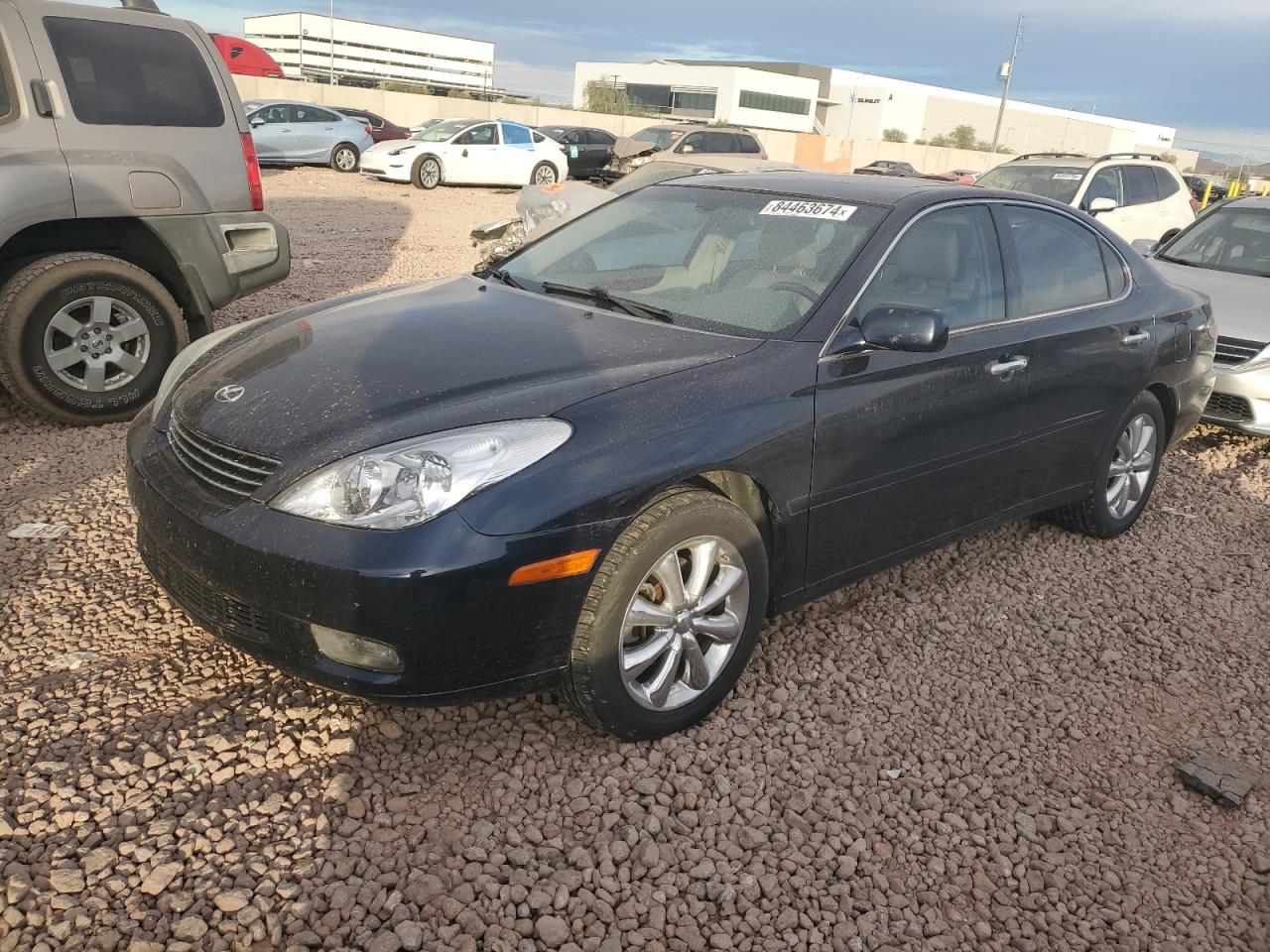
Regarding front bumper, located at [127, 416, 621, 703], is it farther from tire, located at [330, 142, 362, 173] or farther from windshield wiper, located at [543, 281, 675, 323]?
tire, located at [330, 142, 362, 173]

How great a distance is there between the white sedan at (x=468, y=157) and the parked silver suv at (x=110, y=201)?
14.8 m

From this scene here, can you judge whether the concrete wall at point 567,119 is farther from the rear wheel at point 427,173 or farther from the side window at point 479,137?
the rear wheel at point 427,173

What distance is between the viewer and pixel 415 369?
296 cm

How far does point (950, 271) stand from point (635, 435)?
5.52 feet

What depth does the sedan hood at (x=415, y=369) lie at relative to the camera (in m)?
2.69

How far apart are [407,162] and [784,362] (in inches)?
731

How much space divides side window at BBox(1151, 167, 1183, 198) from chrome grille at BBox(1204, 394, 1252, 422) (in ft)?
21.0

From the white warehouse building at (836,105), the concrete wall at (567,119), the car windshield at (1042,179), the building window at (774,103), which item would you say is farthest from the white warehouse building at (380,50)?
the car windshield at (1042,179)

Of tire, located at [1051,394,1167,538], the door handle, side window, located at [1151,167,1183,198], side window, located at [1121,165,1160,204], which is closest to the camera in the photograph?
the door handle

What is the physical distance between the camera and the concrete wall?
3331cm

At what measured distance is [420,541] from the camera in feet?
7.98

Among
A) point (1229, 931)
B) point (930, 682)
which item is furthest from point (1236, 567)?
point (1229, 931)

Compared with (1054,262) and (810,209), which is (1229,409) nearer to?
(1054,262)

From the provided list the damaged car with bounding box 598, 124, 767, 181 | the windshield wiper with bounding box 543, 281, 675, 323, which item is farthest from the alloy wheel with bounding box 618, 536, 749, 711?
the damaged car with bounding box 598, 124, 767, 181
